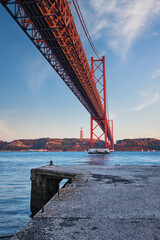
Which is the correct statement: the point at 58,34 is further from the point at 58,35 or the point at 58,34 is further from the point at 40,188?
the point at 40,188

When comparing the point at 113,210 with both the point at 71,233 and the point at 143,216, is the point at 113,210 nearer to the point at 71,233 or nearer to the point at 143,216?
the point at 143,216

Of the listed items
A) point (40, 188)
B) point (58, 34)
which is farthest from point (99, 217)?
point (58, 34)

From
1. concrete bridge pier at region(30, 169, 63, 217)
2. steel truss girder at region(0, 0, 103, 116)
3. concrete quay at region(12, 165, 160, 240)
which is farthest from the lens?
steel truss girder at region(0, 0, 103, 116)

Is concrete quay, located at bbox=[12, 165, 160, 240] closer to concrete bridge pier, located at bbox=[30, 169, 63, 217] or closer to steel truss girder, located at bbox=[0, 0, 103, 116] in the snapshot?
concrete bridge pier, located at bbox=[30, 169, 63, 217]

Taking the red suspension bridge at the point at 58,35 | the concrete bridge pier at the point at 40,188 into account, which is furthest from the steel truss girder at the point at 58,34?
the concrete bridge pier at the point at 40,188

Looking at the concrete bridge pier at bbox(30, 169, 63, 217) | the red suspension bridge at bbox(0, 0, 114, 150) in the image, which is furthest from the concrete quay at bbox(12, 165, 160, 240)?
the red suspension bridge at bbox(0, 0, 114, 150)

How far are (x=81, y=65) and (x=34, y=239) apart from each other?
2492 cm

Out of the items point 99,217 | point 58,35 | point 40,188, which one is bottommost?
point 40,188

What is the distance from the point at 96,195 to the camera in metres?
3.96

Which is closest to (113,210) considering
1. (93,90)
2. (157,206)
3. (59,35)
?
(157,206)

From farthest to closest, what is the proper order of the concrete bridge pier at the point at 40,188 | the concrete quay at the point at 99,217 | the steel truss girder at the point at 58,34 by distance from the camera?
the steel truss girder at the point at 58,34
the concrete bridge pier at the point at 40,188
the concrete quay at the point at 99,217

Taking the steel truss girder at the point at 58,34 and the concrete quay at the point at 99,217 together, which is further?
the steel truss girder at the point at 58,34

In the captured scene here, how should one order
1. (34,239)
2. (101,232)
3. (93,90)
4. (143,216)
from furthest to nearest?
(93,90), (143,216), (101,232), (34,239)

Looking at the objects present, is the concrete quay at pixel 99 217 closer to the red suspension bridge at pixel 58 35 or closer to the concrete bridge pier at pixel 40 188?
Answer: the concrete bridge pier at pixel 40 188
